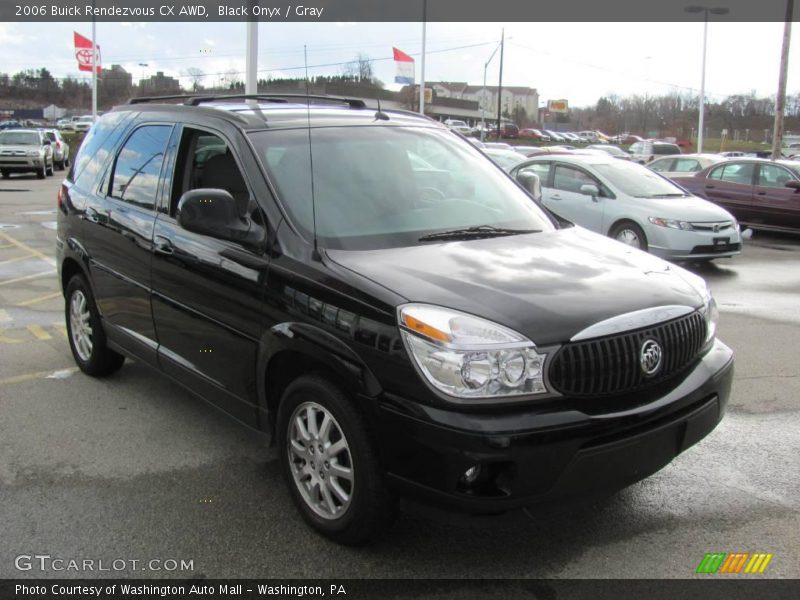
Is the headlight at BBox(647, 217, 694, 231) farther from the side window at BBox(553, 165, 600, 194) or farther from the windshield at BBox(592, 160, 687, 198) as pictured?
the side window at BBox(553, 165, 600, 194)

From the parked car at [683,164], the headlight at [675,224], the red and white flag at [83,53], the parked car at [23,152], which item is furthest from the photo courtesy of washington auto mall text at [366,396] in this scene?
the red and white flag at [83,53]

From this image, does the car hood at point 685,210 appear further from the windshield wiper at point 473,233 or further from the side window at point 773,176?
the windshield wiper at point 473,233

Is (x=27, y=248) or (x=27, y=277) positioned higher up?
(x=27, y=248)

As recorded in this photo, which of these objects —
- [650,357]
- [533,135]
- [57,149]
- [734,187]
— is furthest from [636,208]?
[533,135]

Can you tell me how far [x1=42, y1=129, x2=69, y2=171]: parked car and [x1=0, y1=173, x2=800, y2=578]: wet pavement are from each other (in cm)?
2800

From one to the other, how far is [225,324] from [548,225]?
187 centimetres

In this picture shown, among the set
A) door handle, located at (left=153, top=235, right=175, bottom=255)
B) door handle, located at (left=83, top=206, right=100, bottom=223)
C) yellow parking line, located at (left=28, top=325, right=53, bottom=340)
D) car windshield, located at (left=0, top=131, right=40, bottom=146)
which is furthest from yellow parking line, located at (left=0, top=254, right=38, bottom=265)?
car windshield, located at (left=0, top=131, right=40, bottom=146)

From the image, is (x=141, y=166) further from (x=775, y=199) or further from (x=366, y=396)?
(x=775, y=199)

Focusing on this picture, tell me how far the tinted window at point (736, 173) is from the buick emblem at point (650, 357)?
43.3ft

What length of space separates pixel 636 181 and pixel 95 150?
8.53 metres

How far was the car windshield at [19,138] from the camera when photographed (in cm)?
2686

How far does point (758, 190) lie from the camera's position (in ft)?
47.4

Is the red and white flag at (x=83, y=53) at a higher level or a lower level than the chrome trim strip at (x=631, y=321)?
higher

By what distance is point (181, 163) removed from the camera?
4266 millimetres
